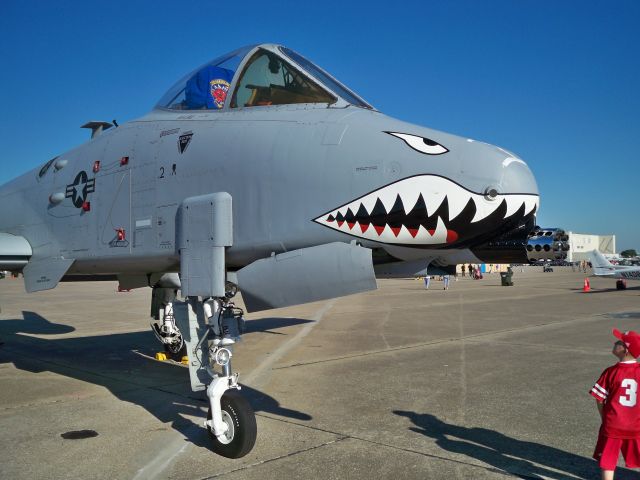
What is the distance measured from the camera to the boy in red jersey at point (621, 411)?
12.7 feet

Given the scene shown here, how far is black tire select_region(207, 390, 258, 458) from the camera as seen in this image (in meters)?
4.75

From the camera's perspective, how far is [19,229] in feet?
26.7

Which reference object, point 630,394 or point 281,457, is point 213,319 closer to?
point 281,457

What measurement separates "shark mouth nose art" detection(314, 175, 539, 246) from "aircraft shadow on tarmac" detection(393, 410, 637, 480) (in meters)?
2.06

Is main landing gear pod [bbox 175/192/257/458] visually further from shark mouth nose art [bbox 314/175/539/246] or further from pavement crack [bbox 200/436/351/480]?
shark mouth nose art [bbox 314/175/539/246]

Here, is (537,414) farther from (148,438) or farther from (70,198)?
(70,198)

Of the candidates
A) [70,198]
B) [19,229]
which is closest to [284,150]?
[70,198]

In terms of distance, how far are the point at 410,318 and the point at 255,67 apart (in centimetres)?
1375

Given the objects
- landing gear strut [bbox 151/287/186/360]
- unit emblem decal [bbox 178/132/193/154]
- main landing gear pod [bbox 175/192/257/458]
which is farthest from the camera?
landing gear strut [bbox 151/287/186/360]

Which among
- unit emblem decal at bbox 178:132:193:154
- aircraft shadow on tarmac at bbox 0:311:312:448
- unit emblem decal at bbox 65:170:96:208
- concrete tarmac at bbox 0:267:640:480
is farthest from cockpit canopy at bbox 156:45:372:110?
aircraft shadow on tarmac at bbox 0:311:312:448

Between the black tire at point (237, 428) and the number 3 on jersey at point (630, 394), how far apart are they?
2.91 metres

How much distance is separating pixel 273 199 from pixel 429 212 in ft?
4.68

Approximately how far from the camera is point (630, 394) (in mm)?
3939

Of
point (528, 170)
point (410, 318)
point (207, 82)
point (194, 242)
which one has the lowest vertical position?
point (410, 318)
